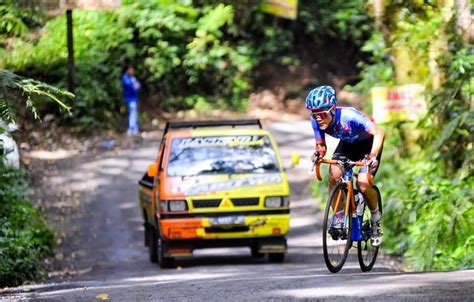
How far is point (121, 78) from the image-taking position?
30.7 meters

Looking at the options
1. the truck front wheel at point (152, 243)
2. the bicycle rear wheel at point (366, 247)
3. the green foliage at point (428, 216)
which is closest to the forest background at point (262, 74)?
the green foliage at point (428, 216)

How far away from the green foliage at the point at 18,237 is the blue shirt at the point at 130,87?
977cm

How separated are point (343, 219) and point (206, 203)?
14.1 ft

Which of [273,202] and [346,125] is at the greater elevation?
[346,125]

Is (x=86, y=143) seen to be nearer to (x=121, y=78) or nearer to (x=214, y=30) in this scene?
(x=121, y=78)

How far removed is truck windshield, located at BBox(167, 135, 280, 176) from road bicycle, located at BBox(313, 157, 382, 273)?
14.0 feet

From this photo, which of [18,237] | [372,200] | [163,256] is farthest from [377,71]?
[372,200]

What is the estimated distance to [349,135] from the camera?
34.1 ft

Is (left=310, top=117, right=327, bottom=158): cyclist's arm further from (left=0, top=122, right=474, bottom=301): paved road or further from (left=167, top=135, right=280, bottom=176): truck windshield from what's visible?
(left=167, top=135, right=280, bottom=176): truck windshield

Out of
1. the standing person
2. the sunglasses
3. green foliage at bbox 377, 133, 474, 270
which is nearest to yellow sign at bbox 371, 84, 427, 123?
green foliage at bbox 377, 133, 474, 270

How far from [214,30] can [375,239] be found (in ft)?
72.8

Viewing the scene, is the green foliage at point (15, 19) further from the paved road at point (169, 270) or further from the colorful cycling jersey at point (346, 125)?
the colorful cycling jersey at point (346, 125)

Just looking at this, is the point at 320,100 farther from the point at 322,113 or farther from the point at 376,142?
the point at 376,142

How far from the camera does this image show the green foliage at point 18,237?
12.9m
